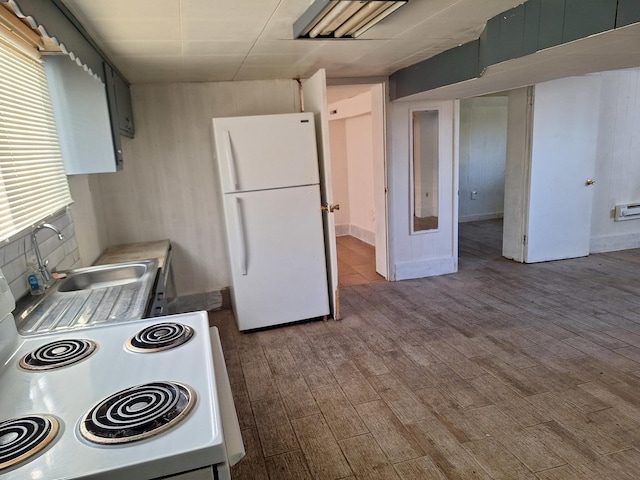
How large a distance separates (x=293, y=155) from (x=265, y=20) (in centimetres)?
130

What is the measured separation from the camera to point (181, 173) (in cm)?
384

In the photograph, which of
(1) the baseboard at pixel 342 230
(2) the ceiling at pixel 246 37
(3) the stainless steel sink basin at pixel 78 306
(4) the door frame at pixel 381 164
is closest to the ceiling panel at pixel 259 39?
(2) the ceiling at pixel 246 37

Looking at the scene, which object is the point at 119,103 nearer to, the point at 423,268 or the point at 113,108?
the point at 113,108

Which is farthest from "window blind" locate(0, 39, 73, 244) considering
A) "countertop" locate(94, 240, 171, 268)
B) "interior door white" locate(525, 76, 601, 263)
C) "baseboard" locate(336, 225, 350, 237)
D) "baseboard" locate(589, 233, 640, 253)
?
"baseboard" locate(589, 233, 640, 253)

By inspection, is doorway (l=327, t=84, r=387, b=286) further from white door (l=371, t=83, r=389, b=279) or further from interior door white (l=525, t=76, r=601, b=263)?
interior door white (l=525, t=76, r=601, b=263)

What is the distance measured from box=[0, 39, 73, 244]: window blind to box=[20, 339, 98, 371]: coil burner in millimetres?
664

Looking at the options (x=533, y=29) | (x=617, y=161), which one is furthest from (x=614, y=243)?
(x=533, y=29)

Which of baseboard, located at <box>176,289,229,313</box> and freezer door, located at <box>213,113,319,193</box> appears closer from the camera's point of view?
freezer door, located at <box>213,113,319,193</box>

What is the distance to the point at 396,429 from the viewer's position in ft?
7.39

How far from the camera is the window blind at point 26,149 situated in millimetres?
1935

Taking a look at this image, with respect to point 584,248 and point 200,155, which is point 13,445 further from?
point 584,248

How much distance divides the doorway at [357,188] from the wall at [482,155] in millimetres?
2124

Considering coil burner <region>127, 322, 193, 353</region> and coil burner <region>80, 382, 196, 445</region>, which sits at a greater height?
coil burner <region>127, 322, 193, 353</region>

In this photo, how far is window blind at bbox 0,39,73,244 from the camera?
1.93 metres
